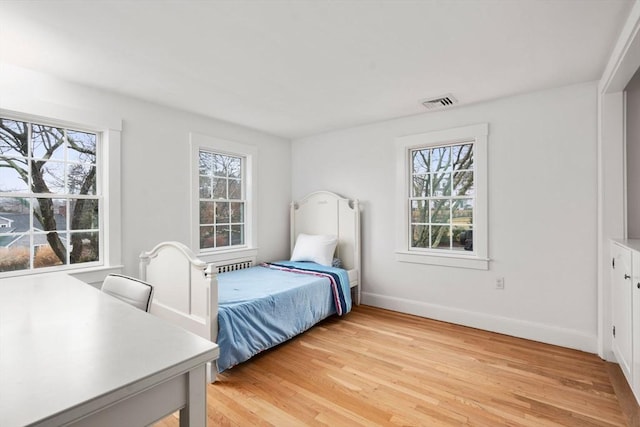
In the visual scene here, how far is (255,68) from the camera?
2.45m

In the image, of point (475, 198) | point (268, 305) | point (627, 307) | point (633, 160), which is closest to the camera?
point (627, 307)

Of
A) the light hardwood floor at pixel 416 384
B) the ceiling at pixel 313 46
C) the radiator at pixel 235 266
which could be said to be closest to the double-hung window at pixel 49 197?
the ceiling at pixel 313 46

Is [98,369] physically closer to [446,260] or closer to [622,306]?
[622,306]

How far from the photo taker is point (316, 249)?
13.2 ft

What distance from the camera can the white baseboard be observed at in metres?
2.77

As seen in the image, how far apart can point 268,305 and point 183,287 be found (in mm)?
710

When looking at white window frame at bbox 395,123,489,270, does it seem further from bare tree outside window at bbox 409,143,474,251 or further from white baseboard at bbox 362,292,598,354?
white baseboard at bbox 362,292,598,354

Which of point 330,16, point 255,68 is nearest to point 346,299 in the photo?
point 255,68

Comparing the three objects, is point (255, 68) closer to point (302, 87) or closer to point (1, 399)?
point (302, 87)

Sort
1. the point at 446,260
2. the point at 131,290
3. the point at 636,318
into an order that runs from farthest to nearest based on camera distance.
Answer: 1. the point at 446,260
2. the point at 636,318
3. the point at 131,290

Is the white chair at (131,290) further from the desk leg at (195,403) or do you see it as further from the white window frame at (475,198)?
the white window frame at (475,198)

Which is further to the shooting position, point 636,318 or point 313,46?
point 313,46

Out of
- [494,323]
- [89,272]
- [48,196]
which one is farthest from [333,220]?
[48,196]

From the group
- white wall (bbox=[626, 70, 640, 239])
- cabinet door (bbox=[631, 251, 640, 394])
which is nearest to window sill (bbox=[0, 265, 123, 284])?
cabinet door (bbox=[631, 251, 640, 394])
